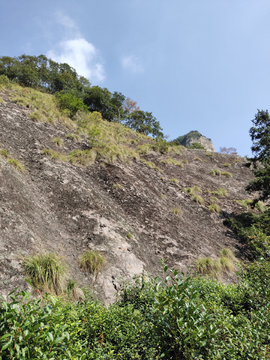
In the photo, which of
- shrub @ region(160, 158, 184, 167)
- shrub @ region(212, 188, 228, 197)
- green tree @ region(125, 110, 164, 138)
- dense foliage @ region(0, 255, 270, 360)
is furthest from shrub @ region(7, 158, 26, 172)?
green tree @ region(125, 110, 164, 138)

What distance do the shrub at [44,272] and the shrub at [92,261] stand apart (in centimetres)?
76

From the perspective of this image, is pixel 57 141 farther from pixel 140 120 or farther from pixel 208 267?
pixel 140 120

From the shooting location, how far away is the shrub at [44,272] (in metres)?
3.34

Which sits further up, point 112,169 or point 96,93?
point 96,93

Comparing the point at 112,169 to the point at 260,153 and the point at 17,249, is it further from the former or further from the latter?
the point at 260,153

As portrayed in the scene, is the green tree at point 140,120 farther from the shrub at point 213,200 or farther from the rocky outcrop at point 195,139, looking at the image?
the rocky outcrop at point 195,139

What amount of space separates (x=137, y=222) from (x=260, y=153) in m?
10.8

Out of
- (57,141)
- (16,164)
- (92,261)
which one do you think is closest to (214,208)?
(92,261)

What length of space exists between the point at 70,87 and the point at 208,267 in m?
28.5

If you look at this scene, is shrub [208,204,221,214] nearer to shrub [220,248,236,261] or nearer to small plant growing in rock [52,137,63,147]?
shrub [220,248,236,261]

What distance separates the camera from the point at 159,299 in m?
1.89

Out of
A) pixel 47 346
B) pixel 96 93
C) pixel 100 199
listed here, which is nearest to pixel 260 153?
pixel 100 199

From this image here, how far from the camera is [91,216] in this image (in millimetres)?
6055

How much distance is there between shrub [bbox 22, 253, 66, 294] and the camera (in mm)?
3340
